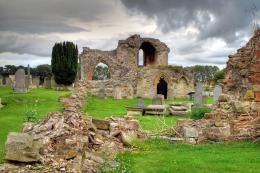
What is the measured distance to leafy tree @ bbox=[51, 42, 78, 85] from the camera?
43062 millimetres

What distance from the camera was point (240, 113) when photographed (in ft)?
39.5

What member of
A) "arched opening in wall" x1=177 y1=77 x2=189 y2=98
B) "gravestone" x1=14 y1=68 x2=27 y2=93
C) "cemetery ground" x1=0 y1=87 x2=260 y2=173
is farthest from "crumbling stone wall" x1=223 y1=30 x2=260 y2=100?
"arched opening in wall" x1=177 y1=77 x2=189 y2=98

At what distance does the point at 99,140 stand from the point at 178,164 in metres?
2.26

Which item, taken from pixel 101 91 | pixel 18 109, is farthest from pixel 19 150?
pixel 101 91

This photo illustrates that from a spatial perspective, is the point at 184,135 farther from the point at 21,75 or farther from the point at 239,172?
the point at 21,75

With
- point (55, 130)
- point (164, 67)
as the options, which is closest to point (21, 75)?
point (164, 67)

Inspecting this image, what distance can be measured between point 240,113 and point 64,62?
33388 mm

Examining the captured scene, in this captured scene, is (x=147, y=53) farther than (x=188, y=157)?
Yes

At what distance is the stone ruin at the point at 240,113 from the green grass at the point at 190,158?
0.62 m

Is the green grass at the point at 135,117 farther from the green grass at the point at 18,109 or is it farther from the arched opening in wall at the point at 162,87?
the arched opening in wall at the point at 162,87

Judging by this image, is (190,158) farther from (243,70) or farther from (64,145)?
(243,70)

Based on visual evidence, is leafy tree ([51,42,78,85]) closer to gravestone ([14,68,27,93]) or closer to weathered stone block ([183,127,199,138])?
gravestone ([14,68,27,93])

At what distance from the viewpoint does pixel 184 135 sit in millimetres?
11906

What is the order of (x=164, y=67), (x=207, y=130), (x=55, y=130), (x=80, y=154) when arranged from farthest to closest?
(x=164, y=67), (x=207, y=130), (x=55, y=130), (x=80, y=154)
